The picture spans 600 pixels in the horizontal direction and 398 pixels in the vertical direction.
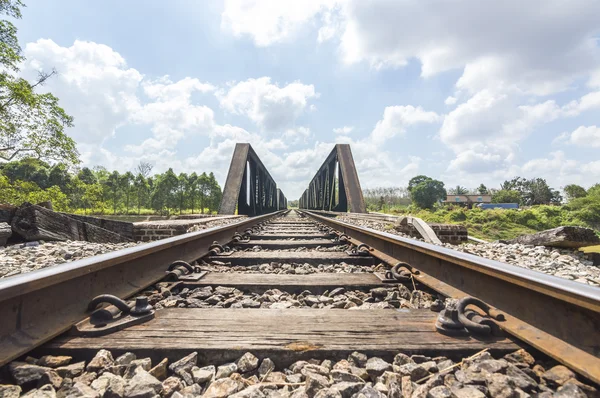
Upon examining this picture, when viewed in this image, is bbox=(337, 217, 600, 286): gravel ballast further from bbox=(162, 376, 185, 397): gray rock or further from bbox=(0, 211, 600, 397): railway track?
bbox=(162, 376, 185, 397): gray rock

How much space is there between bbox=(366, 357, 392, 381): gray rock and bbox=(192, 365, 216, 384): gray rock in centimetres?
49

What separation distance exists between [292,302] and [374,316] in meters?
0.49

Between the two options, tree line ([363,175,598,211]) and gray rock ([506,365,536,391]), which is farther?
tree line ([363,175,598,211])

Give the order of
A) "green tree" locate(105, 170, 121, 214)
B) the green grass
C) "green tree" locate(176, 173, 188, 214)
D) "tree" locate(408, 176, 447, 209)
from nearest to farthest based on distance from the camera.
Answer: the green grass, "green tree" locate(176, 173, 188, 214), "green tree" locate(105, 170, 121, 214), "tree" locate(408, 176, 447, 209)

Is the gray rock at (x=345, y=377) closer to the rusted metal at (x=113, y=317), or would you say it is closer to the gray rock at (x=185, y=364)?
the gray rock at (x=185, y=364)

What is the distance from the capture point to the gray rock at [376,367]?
916 mm

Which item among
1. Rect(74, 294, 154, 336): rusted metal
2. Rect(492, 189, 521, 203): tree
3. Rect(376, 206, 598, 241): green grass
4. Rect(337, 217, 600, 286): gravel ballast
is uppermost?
Rect(492, 189, 521, 203): tree

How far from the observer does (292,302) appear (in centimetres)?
162

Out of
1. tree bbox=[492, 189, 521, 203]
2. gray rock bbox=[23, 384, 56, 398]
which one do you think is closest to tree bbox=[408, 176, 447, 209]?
tree bbox=[492, 189, 521, 203]

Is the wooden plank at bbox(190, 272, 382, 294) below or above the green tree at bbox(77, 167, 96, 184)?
below

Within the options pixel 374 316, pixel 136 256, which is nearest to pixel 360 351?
pixel 374 316

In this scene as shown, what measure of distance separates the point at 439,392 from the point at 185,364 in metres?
0.76

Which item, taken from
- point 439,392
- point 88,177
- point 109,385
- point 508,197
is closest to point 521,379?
point 439,392

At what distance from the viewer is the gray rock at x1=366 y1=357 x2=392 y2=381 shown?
3.00ft
